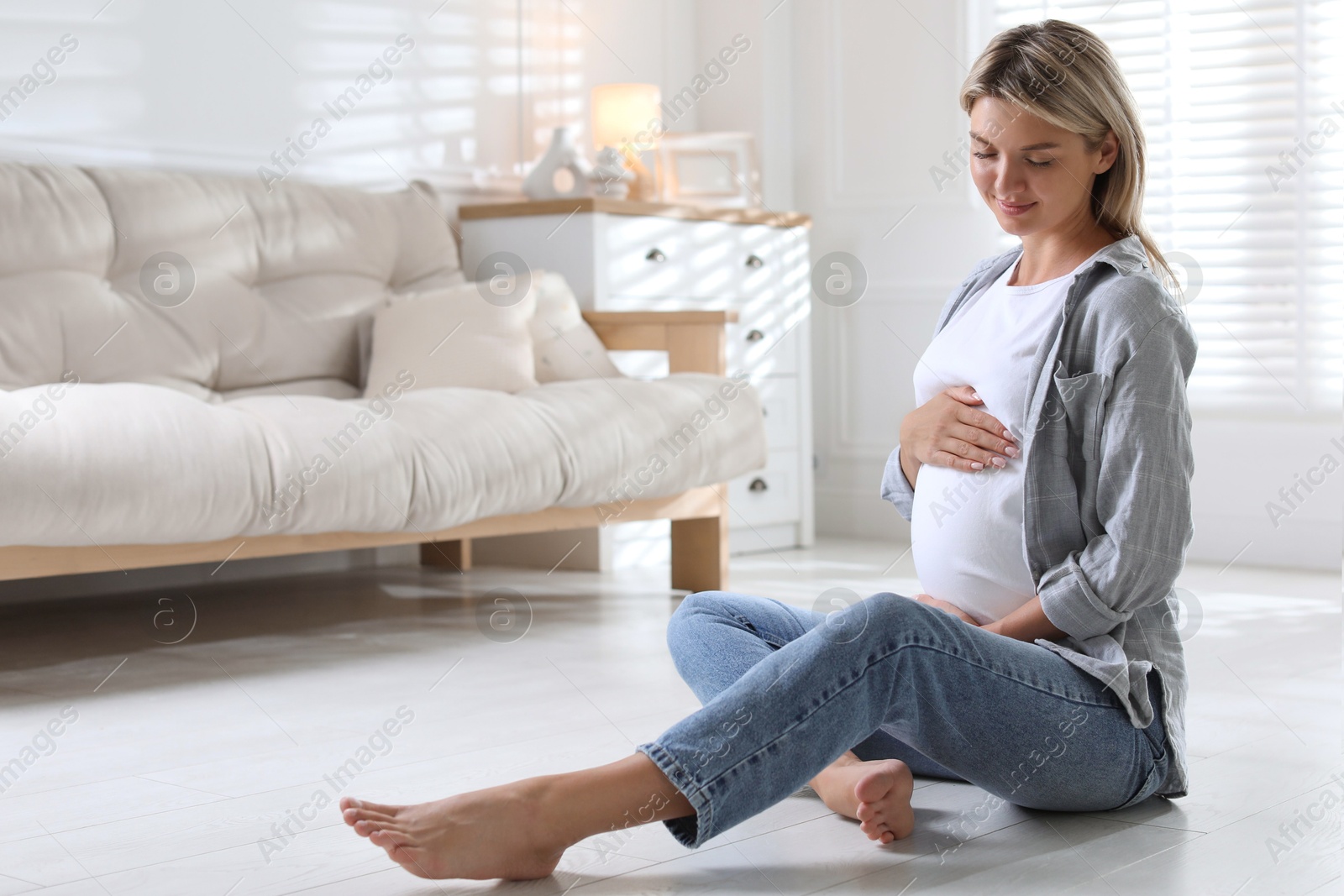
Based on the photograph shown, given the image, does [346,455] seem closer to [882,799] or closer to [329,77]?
[882,799]

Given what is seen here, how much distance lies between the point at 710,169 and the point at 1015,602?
282 cm

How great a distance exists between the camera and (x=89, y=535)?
1.93 meters

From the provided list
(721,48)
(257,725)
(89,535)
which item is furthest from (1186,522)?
(721,48)

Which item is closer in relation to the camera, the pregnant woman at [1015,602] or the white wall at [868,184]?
the pregnant woman at [1015,602]

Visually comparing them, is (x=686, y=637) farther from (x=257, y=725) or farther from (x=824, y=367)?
(x=824, y=367)

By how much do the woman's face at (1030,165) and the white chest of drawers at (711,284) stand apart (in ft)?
6.46

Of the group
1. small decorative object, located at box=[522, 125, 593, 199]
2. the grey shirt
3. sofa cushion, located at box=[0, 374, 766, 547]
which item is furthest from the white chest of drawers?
the grey shirt

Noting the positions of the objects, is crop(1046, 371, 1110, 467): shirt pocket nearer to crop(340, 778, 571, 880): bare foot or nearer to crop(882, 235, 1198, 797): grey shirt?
crop(882, 235, 1198, 797): grey shirt

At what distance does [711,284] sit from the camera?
3.57 metres

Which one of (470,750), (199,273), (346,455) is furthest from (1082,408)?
(199,273)

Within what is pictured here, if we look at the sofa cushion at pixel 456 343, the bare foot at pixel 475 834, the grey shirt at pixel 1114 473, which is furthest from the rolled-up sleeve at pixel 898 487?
the sofa cushion at pixel 456 343

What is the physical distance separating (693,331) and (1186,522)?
74.1 inches

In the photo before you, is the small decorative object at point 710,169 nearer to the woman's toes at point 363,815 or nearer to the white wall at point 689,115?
the white wall at point 689,115

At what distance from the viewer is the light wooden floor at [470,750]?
121cm
